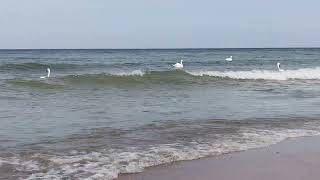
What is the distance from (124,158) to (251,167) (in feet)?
5.01

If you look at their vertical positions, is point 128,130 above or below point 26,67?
below

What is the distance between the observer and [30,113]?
10.5 metres

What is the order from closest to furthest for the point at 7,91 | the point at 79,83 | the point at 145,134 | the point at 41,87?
1. the point at 145,134
2. the point at 7,91
3. the point at 41,87
4. the point at 79,83

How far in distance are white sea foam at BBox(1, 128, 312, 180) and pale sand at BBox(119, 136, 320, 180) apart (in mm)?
212

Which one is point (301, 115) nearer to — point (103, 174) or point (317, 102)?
point (317, 102)

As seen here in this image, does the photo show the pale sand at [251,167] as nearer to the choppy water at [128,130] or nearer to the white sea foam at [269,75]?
the choppy water at [128,130]

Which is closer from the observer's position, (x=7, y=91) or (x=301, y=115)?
(x=301, y=115)

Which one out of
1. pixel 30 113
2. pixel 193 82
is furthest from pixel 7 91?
pixel 193 82

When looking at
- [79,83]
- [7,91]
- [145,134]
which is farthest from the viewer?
[79,83]

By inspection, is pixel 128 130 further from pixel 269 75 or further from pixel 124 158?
pixel 269 75

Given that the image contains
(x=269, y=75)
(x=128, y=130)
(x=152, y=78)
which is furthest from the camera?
(x=269, y=75)

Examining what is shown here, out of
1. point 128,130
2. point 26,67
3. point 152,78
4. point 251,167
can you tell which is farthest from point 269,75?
point 251,167

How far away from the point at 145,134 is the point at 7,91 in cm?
925

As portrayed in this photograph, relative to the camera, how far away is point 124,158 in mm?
6523
